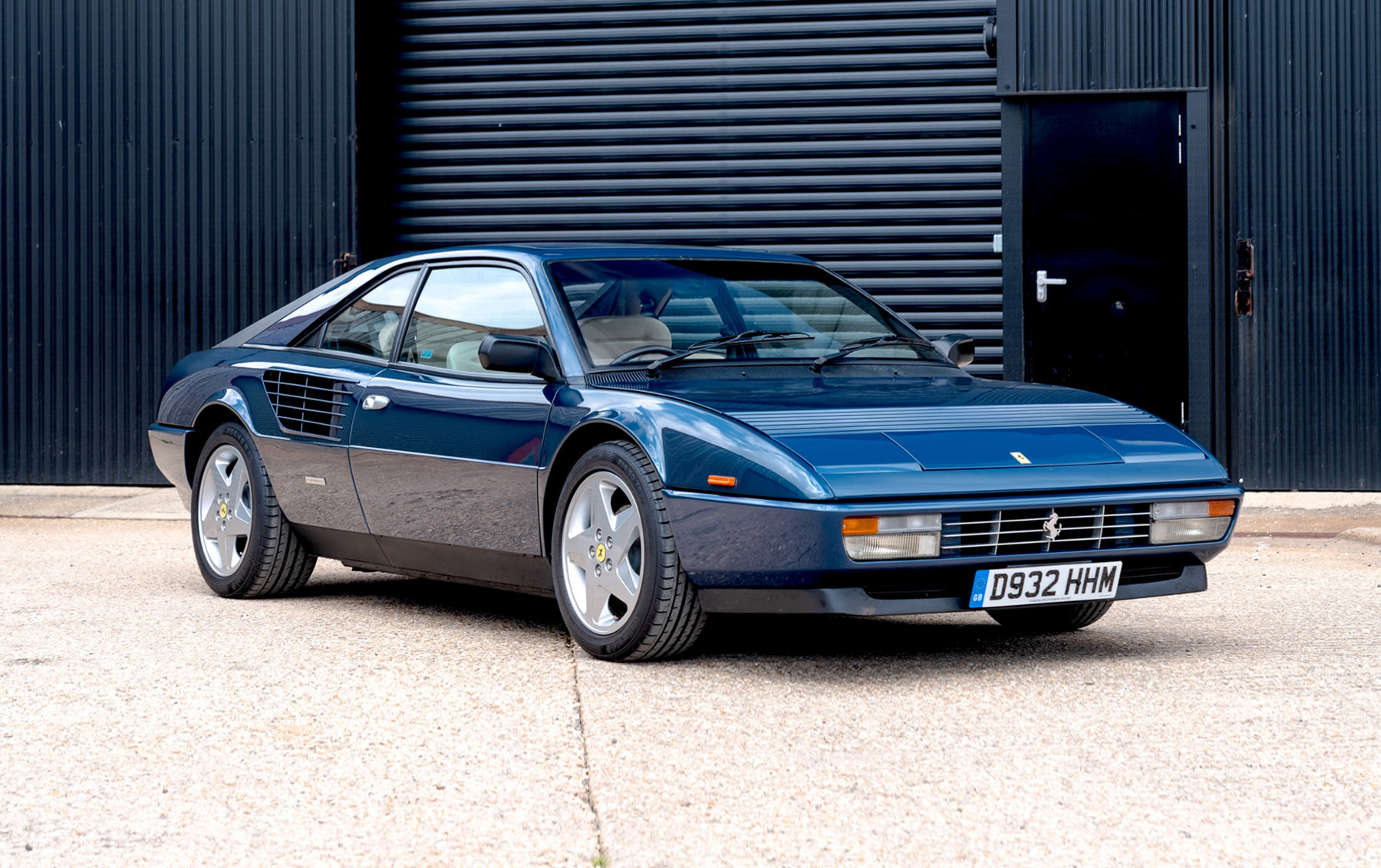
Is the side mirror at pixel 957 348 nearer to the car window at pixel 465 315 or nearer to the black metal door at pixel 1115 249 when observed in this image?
the car window at pixel 465 315

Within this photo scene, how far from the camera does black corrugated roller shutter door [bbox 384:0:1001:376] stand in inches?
431

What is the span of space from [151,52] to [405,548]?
6791 millimetres

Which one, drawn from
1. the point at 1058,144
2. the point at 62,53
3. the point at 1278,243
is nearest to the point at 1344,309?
the point at 1278,243

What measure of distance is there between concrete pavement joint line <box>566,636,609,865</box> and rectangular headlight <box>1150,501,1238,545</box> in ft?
5.29

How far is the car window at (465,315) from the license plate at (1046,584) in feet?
5.63

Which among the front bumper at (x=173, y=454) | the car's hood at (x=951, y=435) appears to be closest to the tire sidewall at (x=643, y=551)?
the car's hood at (x=951, y=435)

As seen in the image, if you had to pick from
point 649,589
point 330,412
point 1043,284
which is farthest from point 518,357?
point 1043,284

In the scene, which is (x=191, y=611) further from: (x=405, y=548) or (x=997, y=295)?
(x=997, y=295)

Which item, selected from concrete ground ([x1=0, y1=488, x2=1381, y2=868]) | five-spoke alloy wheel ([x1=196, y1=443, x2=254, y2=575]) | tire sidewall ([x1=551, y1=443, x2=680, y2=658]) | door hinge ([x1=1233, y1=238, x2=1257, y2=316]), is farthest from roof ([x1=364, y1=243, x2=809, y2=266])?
door hinge ([x1=1233, y1=238, x2=1257, y2=316])

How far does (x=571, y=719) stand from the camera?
4113 millimetres

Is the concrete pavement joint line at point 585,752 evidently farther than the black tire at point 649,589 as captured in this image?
No

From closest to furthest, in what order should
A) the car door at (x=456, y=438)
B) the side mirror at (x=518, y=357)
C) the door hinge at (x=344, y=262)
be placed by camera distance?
1. the side mirror at (x=518, y=357)
2. the car door at (x=456, y=438)
3. the door hinge at (x=344, y=262)

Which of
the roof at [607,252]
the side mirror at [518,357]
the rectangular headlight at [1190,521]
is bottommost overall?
the rectangular headlight at [1190,521]

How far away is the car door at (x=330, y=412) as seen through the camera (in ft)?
19.5
